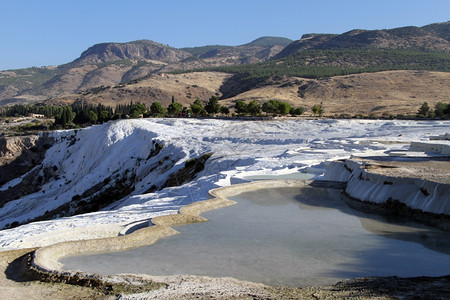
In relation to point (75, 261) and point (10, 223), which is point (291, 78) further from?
point (75, 261)

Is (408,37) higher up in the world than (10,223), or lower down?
higher up

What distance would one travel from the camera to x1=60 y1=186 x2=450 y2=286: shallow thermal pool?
8242mm

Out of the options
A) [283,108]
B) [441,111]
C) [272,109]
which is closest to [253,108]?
[272,109]

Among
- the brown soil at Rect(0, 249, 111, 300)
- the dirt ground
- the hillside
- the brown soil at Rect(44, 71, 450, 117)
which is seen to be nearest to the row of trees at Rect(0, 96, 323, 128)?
the brown soil at Rect(44, 71, 450, 117)

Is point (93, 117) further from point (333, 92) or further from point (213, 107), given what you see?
point (333, 92)

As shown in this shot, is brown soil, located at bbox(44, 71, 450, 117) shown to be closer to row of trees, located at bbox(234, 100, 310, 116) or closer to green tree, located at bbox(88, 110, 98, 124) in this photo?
row of trees, located at bbox(234, 100, 310, 116)

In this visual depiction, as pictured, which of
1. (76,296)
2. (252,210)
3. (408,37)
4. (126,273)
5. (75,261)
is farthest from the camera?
(408,37)

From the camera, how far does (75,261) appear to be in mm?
9055

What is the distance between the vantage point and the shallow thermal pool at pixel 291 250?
824 cm

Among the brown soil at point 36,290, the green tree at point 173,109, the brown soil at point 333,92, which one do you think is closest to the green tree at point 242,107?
the green tree at point 173,109

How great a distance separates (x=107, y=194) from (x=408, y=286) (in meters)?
30.4

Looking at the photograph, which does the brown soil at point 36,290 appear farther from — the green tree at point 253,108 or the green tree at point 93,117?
the green tree at point 93,117

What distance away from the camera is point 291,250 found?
942 centimetres

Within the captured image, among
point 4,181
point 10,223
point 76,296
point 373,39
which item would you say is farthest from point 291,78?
point 76,296
